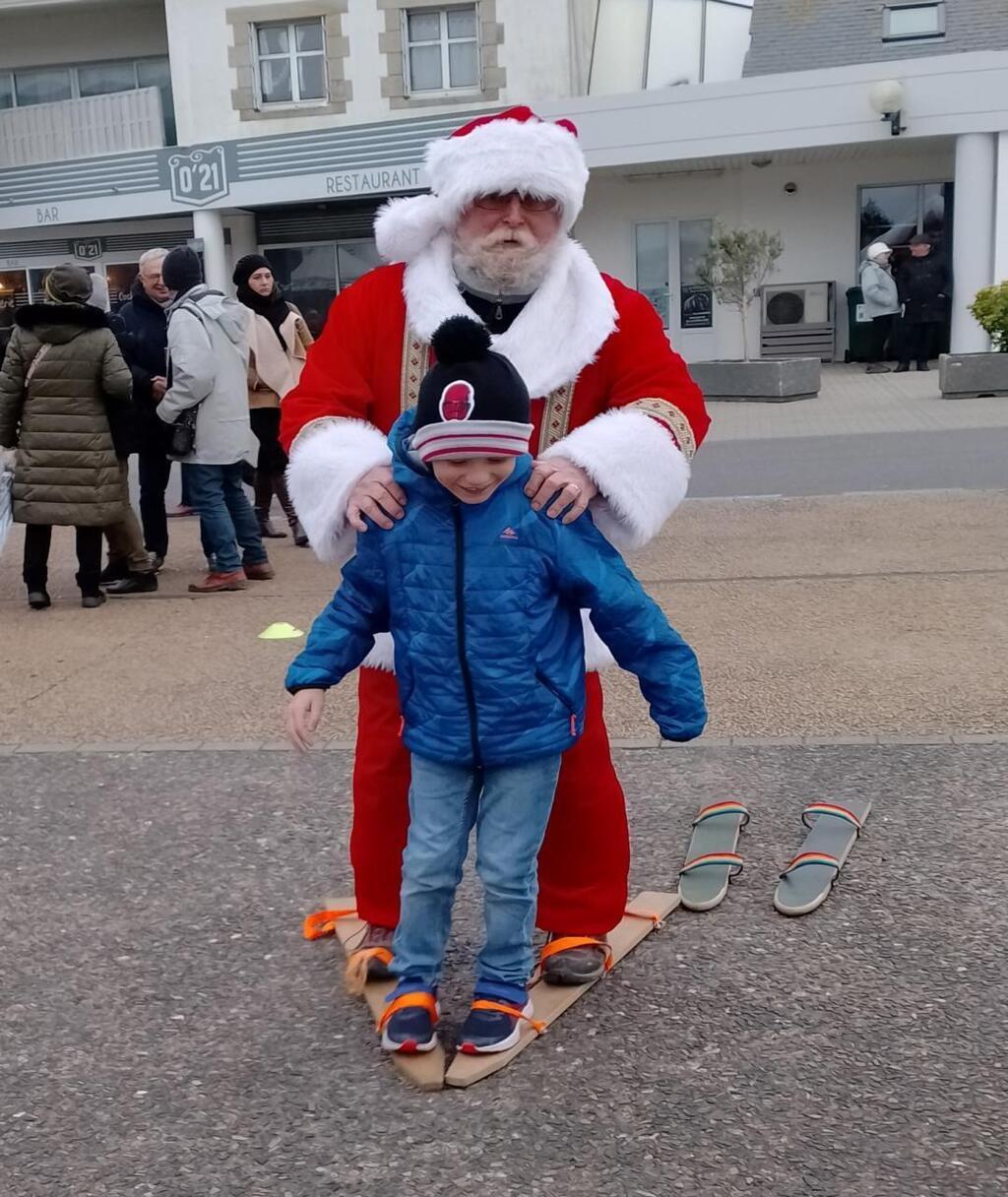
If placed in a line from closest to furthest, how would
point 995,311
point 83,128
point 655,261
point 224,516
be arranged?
point 224,516 < point 995,311 < point 655,261 < point 83,128

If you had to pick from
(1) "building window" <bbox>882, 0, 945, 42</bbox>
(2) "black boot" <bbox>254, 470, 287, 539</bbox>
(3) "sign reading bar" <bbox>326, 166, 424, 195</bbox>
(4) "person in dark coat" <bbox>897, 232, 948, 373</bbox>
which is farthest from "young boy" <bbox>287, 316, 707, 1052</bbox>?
(1) "building window" <bbox>882, 0, 945, 42</bbox>

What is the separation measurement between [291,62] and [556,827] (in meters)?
22.1

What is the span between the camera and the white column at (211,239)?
76.9 feet

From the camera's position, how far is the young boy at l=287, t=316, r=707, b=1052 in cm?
264

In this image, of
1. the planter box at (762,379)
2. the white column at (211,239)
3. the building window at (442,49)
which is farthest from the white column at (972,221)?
the white column at (211,239)

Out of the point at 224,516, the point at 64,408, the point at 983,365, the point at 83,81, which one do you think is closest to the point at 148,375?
the point at 64,408

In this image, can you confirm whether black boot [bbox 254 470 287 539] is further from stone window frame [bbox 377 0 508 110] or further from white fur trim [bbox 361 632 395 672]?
stone window frame [bbox 377 0 508 110]

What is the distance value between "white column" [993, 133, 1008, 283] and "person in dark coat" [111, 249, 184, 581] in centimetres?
1443

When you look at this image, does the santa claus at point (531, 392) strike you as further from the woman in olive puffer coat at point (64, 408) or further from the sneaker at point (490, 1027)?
the woman in olive puffer coat at point (64, 408)

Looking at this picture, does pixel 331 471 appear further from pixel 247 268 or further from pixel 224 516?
pixel 247 268

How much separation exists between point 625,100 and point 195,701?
56.2ft

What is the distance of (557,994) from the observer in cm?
306

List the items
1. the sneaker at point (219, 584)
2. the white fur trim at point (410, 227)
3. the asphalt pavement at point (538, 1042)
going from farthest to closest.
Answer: the sneaker at point (219, 584) < the white fur trim at point (410, 227) < the asphalt pavement at point (538, 1042)

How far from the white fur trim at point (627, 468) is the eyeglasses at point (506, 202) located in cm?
45
